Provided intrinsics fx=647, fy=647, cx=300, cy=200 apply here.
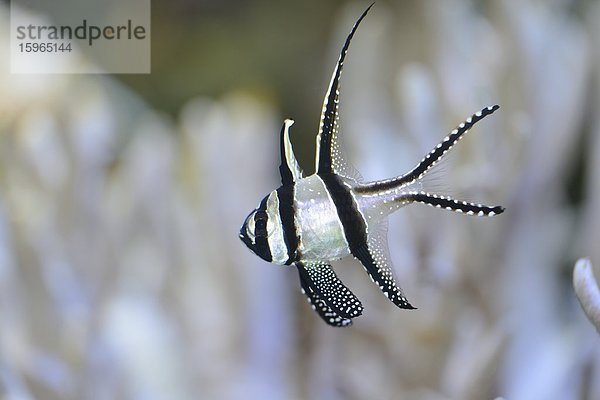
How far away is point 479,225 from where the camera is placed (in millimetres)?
1042

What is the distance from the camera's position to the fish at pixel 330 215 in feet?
1.48

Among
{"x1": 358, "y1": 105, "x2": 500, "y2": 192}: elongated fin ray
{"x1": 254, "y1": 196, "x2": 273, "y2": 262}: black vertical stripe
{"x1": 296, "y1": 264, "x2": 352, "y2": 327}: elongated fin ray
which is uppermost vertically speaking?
{"x1": 358, "y1": 105, "x2": 500, "y2": 192}: elongated fin ray

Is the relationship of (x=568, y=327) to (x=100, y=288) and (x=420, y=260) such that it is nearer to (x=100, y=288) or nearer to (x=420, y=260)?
(x=420, y=260)

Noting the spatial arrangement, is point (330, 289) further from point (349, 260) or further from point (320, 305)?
point (349, 260)

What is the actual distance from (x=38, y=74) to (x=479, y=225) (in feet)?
3.57

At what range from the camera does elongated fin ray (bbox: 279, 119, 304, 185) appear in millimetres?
460

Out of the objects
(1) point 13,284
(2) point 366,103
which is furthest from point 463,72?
(1) point 13,284

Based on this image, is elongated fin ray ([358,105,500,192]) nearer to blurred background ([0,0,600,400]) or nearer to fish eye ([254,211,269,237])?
fish eye ([254,211,269,237])

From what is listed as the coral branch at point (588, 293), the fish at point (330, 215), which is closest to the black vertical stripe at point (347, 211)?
the fish at point (330, 215)

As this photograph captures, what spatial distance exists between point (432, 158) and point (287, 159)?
0.10 metres

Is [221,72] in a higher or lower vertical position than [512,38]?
higher
